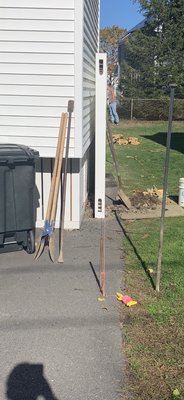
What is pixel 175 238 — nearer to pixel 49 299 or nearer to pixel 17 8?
pixel 49 299

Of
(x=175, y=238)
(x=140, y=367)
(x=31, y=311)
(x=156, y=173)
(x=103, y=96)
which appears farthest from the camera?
(x=156, y=173)

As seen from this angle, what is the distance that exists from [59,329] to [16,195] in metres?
1.84

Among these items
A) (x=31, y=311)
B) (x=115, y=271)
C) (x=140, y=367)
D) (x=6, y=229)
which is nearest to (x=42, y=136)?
(x=6, y=229)

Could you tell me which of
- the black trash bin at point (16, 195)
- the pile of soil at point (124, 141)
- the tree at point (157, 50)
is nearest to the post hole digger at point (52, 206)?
the black trash bin at point (16, 195)

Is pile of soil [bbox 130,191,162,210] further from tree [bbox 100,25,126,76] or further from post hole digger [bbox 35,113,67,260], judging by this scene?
tree [bbox 100,25,126,76]

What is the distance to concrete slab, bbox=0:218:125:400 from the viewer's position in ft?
10.1

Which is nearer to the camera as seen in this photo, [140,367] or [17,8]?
[140,367]

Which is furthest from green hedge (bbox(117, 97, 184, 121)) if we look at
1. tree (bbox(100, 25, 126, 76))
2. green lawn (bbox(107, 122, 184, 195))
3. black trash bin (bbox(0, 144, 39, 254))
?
tree (bbox(100, 25, 126, 76))

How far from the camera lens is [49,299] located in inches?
169

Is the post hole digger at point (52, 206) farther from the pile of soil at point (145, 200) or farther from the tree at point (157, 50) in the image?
the tree at point (157, 50)

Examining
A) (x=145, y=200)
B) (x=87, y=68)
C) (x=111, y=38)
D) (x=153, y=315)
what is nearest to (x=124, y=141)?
(x=145, y=200)

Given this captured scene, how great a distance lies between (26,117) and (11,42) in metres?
0.88

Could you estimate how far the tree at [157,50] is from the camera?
84.0 ft

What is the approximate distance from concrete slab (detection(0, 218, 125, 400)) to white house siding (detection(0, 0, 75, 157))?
1.50m
